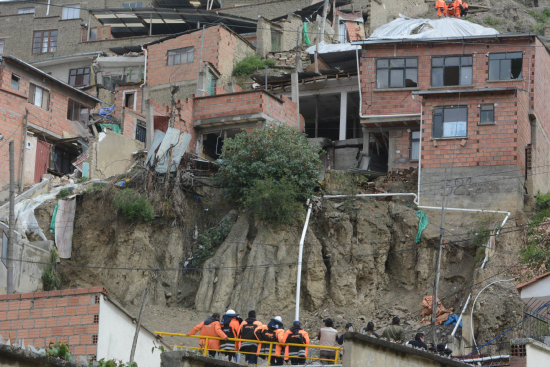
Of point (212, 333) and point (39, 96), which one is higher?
point (39, 96)

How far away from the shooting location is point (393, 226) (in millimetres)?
37906

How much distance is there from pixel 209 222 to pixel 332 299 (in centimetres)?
614

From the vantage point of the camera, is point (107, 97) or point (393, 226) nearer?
point (393, 226)

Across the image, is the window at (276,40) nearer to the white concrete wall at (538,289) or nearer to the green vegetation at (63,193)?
the green vegetation at (63,193)

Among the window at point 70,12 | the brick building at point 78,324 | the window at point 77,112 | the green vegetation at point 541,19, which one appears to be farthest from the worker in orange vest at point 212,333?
the window at point 70,12

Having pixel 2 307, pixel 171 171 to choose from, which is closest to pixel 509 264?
pixel 171 171

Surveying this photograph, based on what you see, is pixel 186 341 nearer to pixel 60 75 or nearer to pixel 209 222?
pixel 209 222

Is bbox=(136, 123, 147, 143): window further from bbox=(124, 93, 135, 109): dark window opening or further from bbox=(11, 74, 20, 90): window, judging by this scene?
bbox=(11, 74, 20, 90): window

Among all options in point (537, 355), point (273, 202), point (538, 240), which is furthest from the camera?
point (273, 202)

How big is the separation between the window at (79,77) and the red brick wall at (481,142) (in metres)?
24.4

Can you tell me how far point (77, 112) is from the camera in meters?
49.6

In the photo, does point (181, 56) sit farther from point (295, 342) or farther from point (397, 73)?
point (295, 342)

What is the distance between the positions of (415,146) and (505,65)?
176 inches

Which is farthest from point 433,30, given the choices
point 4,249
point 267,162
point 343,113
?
point 4,249
